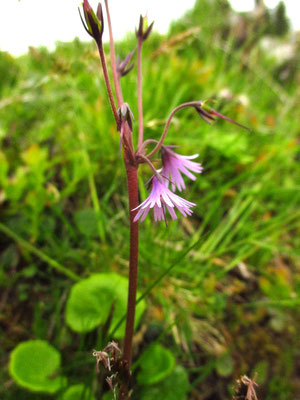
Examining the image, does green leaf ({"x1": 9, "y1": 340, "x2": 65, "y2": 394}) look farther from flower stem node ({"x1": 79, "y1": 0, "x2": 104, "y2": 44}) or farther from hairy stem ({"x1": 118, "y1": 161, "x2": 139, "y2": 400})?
flower stem node ({"x1": 79, "y1": 0, "x2": 104, "y2": 44})

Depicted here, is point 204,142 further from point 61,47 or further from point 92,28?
point 61,47

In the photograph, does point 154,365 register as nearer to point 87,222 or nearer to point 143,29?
point 87,222

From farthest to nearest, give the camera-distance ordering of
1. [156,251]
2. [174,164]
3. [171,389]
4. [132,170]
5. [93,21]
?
[156,251] → [171,389] → [174,164] → [132,170] → [93,21]

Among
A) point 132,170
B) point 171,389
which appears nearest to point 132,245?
point 132,170

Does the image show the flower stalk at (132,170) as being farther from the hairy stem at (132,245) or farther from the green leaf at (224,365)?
the green leaf at (224,365)

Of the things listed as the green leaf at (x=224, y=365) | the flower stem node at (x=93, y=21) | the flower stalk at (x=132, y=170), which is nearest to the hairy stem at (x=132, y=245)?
the flower stalk at (x=132, y=170)

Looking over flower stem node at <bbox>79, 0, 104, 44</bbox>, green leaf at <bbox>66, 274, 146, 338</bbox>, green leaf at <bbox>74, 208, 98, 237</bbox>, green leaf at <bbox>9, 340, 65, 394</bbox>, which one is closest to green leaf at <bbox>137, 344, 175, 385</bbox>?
green leaf at <bbox>66, 274, 146, 338</bbox>
